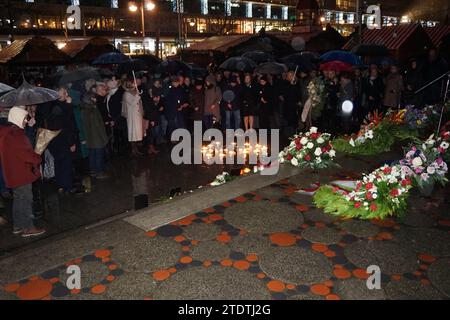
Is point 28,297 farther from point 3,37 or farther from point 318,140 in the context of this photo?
point 3,37

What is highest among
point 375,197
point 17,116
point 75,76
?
point 75,76

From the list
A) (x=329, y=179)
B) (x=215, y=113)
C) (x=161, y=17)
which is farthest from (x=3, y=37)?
(x=329, y=179)

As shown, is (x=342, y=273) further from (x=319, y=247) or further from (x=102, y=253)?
(x=102, y=253)

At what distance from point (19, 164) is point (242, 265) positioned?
3.48 meters

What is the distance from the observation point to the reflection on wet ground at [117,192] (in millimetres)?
6348

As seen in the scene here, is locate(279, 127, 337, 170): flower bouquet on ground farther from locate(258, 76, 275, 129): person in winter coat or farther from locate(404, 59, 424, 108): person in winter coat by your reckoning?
locate(404, 59, 424, 108): person in winter coat

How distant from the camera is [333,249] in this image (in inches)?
184

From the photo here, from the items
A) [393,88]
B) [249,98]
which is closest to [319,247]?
[249,98]

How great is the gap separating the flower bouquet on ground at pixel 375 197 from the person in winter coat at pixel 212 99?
721cm

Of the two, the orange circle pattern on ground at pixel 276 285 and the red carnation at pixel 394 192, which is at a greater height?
the red carnation at pixel 394 192

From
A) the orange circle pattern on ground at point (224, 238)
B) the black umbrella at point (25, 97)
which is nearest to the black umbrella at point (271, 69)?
the black umbrella at point (25, 97)

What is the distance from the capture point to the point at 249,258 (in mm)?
4508

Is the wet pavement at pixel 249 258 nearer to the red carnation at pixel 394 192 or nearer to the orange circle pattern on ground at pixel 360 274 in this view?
the orange circle pattern on ground at pixel 360 274

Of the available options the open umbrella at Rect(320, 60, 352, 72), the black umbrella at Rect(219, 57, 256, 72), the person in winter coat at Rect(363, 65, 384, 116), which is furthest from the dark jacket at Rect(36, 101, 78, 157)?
the person in winter coat at Rect(363, 65, 384, 116)
